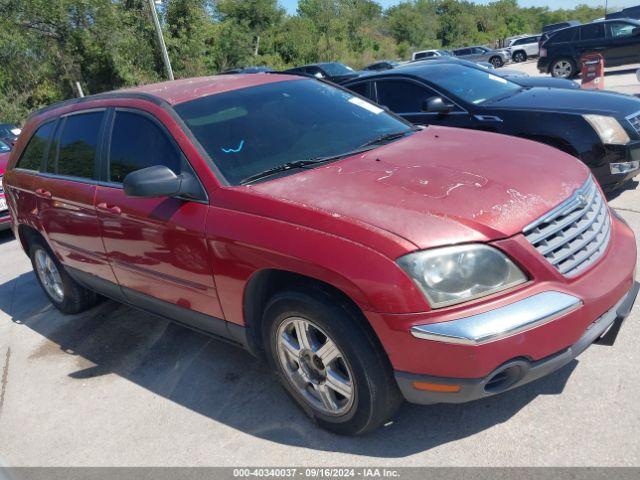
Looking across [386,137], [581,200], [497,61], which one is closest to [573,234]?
[581,200]

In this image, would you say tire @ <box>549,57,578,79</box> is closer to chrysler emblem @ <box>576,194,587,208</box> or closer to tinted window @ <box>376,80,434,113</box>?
tinted window @ <box>376,80,434,113</box>

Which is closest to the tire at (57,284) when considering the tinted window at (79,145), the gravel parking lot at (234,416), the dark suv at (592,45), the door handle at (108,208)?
the gravel parking lot at (234,416)

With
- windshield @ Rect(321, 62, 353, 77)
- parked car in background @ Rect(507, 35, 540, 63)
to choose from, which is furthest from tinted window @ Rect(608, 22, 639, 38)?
parked car in background @ Rect(507, 35, 540, 63)

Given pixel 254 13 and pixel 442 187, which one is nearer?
pixel 442 187

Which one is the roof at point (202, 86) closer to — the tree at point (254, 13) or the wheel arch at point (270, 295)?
the wheel arch at point (270, 295)

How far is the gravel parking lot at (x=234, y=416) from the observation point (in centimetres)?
275

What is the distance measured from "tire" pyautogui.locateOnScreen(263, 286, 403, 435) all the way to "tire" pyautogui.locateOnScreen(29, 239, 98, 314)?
2.59 metres

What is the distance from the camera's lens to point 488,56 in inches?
1323

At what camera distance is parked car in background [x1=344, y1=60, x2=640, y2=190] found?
17.7 ft

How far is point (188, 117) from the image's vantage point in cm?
347

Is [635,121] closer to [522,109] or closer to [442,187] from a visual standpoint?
[522,109]

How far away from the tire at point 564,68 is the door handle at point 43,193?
17.1 m

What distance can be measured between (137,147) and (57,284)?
7.08 feet

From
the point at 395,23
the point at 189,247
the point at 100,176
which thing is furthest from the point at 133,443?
the point at 395,23
